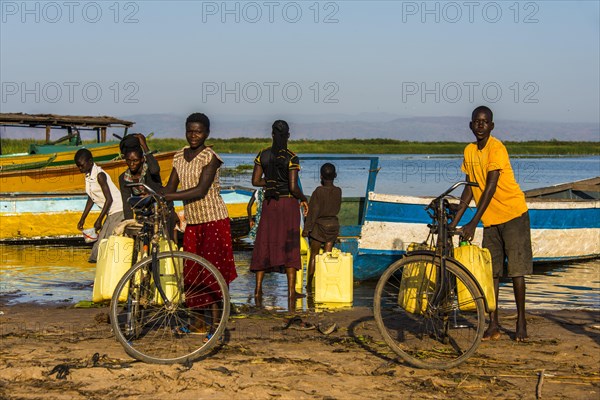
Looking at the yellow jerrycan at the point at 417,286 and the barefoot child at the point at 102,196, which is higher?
the barefoot child at the point at 102,196

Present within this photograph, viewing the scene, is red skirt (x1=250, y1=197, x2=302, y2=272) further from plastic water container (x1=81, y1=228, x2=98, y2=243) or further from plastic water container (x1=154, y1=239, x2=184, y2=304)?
plastic water container (x1=154, y1=239, x2=184, y2=304)

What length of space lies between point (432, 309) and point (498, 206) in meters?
1.16

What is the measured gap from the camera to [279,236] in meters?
8.38

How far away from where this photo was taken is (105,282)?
23.4ft

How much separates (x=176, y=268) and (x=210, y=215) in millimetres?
816

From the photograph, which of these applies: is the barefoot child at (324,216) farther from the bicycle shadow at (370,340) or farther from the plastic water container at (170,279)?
the plastic water container at (170,279)

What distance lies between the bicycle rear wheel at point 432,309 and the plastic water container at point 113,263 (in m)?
2.30

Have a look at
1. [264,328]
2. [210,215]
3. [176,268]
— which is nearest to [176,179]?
[210,215]

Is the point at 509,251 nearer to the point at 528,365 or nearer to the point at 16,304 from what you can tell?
the point at 528,365

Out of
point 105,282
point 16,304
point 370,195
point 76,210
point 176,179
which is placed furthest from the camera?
point 76,210

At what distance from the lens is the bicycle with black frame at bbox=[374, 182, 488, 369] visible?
5.66m

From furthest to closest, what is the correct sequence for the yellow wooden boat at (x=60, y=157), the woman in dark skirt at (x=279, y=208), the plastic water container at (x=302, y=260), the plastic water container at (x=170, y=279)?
the yellow wooden boat at (x=60, y=157), the plastic water container at (x=302, y=260), the woman in dark skirt at (x=279, y=208), the plastic water container at (x=170, y=279)

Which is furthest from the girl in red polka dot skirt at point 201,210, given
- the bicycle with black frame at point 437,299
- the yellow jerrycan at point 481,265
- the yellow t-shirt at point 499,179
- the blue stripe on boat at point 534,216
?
the blue stripe on boat at point 534,216

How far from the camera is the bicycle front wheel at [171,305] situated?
5617 millimetres
